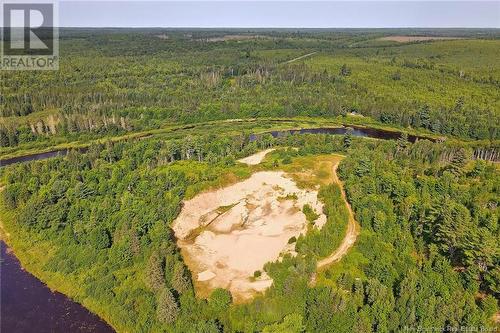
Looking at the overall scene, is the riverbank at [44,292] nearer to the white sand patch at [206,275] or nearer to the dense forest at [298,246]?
the dense forest at [298,246]

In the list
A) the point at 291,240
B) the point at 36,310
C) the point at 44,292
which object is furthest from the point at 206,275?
the point at 44,292

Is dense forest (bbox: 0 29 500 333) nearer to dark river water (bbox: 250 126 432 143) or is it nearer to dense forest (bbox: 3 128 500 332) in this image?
dense forest (bbox: 3 128 500 332)

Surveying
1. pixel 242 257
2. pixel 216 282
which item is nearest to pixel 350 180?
pixel 242 257

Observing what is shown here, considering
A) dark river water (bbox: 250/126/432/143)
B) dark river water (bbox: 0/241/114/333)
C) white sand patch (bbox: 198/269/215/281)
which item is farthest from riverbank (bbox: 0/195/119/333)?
dark river water (bbox: 250/126/432/143)

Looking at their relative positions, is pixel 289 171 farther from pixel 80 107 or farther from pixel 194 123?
pixel 80 107

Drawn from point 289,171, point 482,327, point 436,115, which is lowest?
point 482,327

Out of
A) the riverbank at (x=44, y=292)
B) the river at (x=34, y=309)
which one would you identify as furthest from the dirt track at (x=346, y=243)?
the river at (x=34, y=309)

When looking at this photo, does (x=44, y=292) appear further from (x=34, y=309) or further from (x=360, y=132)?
(x=360, y=132)
